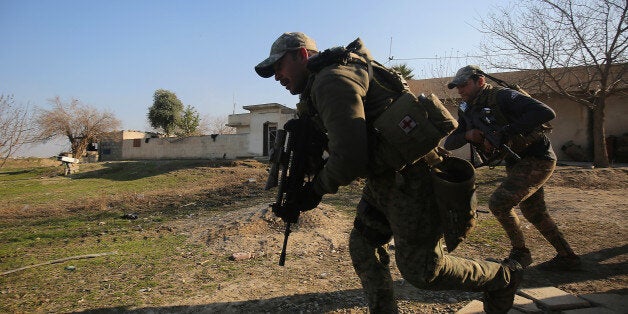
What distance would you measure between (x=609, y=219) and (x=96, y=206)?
903 cm

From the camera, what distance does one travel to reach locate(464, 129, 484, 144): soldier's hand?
326 cm

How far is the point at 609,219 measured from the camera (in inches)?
193

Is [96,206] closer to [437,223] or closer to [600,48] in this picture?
[437,223]

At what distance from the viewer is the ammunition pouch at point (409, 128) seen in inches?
71.5

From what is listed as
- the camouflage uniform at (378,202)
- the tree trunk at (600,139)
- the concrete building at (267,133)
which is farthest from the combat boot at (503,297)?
the concrete building at (267,133)

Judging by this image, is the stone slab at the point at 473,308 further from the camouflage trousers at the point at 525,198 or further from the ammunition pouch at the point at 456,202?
the camouflage trousers at the point at 525,198

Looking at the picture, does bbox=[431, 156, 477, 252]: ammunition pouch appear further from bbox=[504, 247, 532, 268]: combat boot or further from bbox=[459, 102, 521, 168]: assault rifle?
bbox=[504, 247, 532, 268]: combat boot

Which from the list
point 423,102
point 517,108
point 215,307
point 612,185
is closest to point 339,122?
point 423,102

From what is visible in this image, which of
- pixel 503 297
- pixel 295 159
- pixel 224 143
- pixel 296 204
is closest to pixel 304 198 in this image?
pixel 296 204

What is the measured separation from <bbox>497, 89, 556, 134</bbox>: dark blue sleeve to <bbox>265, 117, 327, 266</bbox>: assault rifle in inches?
72.0

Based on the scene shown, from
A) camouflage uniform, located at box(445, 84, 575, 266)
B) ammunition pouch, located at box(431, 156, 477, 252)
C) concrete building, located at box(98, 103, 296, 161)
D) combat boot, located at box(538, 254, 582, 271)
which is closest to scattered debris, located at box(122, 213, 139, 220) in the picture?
camouflage uniform, located at box(445, 84, 575, 266)

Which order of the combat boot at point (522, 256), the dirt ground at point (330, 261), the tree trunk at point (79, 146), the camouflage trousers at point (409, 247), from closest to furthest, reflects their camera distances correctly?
1. the camouflage trousers at point (409, 247)
2. the dirt ground at point (330, 261)
3. the combat boot at point (522, 256)
4. the tree trunk at point (79, 146)

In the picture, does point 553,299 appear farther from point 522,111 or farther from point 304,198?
point 304,198

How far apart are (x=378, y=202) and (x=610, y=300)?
183 centimetres
